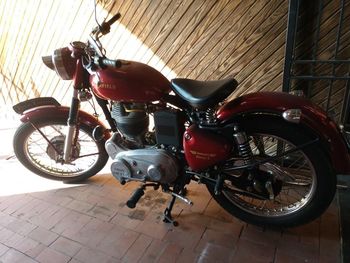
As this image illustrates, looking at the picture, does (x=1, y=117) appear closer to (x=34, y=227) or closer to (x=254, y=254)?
(x=34, y=227)

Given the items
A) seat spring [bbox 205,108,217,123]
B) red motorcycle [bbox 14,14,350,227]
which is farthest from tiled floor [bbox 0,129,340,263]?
seat spring [bbox 205,108,217,123]

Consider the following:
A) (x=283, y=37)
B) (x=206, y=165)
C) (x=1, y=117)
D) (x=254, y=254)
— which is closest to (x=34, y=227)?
(x=206, y=165)

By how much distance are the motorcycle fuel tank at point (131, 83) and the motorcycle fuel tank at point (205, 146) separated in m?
0.32

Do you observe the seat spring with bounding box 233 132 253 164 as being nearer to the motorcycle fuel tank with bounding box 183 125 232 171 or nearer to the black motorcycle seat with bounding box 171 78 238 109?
the motorcycle fuel tank with bounding box 183 125 232 171

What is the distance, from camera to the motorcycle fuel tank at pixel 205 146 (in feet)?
5.14

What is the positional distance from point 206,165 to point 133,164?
1.75ft

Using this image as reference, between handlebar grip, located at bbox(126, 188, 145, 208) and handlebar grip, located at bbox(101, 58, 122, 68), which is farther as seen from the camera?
handlebar grip, located at bbox(126, 188, 145, 208)

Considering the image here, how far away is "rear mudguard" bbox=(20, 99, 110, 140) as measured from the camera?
217 centimetres

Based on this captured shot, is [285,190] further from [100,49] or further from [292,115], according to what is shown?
[100,49]

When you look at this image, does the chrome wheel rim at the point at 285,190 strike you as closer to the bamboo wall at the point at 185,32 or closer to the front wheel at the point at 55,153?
the bamboo wall at the point at 185,32

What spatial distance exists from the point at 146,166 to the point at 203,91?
2.14 ft

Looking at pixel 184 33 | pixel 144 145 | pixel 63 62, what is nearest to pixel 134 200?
pixel 144 145

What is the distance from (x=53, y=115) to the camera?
86.6 inches

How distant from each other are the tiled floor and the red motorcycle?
0.12 m
